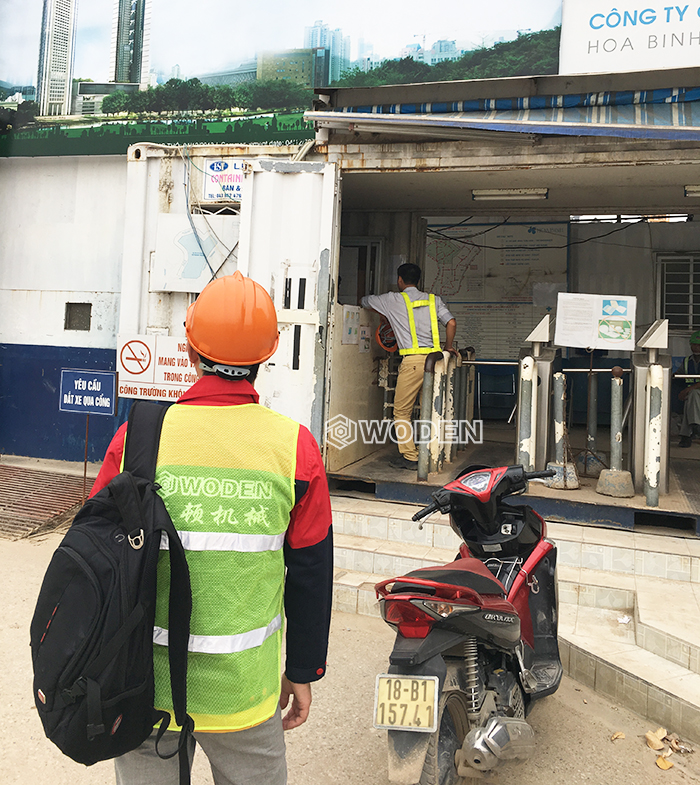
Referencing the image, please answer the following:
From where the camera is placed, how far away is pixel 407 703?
2162 mm

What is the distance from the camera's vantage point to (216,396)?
1650 millimetres

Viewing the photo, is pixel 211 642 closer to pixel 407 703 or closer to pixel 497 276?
pixel 407 703

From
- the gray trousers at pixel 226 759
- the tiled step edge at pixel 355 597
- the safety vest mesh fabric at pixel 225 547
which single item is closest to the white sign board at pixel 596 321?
the tiled step edge at pixel 355 597

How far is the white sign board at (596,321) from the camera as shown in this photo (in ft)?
17.8

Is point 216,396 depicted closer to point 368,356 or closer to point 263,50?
point 368,356

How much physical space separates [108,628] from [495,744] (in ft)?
5.16

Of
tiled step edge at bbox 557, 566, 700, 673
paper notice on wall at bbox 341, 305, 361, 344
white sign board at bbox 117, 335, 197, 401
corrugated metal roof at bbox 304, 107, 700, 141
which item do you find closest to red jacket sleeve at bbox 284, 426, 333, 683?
tiled step edge at bbox 557, 566, 700, 673

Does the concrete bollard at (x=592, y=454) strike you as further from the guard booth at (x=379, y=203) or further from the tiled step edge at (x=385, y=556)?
the tiled step edge at (x=385, y=556)

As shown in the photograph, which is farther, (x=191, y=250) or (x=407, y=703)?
(x=191, y=250)

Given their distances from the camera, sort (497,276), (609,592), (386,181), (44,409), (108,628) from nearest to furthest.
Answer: (108,628)
(609,592)
(386,181)
(44,409)
(497,276)

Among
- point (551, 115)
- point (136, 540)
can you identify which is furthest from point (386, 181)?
point (136, 540)

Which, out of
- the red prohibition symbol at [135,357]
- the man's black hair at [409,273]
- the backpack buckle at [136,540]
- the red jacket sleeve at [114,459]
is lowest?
the backpack buckle at [136,540]

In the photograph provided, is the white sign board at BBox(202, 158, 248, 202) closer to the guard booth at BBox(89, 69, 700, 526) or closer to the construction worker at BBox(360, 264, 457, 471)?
the guard booth at BBox(89, 69, 700, 526)

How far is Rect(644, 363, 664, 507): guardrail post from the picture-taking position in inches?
197
